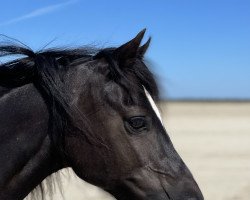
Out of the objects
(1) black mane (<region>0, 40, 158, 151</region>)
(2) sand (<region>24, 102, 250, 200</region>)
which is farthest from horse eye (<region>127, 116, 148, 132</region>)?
(2) sand (<region>24, 102, 250, 200</region>)

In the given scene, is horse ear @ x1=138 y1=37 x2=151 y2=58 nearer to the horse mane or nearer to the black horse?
the horse mane

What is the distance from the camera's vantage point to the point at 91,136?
3.26m

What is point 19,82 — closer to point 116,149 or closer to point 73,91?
point 73,91

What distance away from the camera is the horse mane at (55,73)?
3277mm

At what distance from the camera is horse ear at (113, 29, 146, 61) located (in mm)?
3355

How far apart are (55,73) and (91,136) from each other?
476 mm

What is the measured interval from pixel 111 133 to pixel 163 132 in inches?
13.8

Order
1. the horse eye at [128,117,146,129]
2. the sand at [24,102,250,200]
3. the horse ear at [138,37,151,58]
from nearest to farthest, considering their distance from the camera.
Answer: the horse eye at [128,117,146,129], the horse ear at [138,37,151,58], the sand at [24,102,250,200]

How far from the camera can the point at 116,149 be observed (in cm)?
325

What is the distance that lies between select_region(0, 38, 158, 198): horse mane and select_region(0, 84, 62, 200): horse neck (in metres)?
0.07

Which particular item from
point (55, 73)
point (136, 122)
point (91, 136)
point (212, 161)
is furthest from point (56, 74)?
point (212, 161)

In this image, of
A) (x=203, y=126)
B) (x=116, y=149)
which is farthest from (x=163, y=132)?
(x=203, y=126)

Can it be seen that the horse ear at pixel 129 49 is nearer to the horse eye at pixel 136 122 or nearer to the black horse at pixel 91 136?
the black horse at pixel 91 136

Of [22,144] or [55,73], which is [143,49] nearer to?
[55,73]
